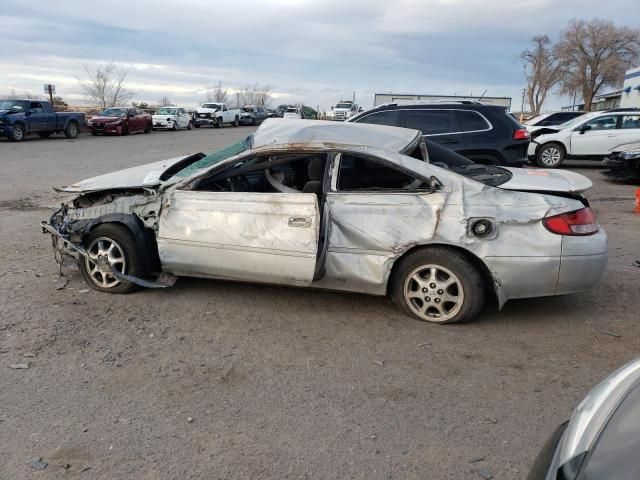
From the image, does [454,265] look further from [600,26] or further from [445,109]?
[600,26]

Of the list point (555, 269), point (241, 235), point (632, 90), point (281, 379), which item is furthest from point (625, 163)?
point (632, 90)

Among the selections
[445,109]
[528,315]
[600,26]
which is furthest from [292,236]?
[600,26]

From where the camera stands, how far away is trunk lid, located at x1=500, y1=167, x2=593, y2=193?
4355mm

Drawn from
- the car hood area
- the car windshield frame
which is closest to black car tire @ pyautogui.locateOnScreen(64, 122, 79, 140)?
the car windshield frame

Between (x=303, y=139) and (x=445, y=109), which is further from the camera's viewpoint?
(x=445, y=109)

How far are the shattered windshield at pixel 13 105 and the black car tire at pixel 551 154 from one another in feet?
69.9

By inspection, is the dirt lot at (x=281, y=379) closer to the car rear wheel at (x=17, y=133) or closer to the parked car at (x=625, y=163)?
the parked car at (x=625, y=163)

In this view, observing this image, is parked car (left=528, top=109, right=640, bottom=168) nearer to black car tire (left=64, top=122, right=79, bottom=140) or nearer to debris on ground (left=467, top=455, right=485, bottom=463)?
debris on ground (left=467, top=455, right=485, bottom=463)

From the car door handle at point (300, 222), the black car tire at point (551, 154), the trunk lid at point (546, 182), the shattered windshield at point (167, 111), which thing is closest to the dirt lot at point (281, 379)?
the car door handle at point (300, 222)

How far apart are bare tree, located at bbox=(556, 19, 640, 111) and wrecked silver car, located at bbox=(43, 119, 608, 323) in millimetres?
59803

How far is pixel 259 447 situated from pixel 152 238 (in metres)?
2.63

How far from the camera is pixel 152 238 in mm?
4891

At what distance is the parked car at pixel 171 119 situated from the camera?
35.8m

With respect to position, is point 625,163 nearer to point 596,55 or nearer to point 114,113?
point 114,113
